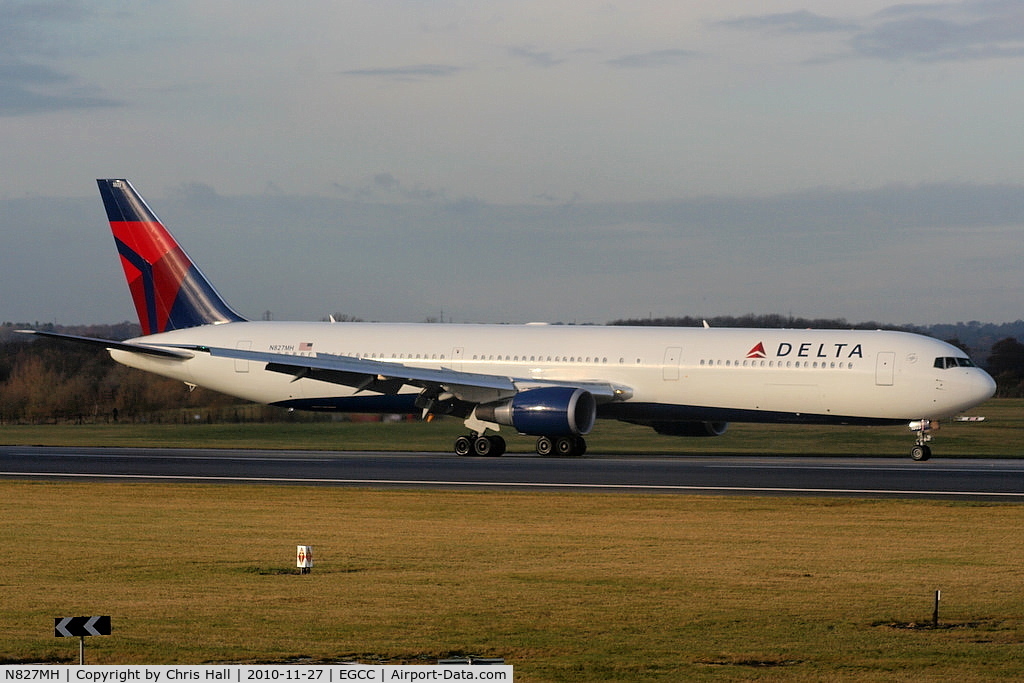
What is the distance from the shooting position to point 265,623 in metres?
14.7

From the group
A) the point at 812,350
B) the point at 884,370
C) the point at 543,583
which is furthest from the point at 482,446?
the point at 543,583

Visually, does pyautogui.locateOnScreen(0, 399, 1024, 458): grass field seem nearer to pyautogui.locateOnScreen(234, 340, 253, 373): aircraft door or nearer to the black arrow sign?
pyautogui.locateOnScreen(234, 340, 253, 373): aircraft door

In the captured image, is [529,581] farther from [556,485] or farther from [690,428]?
[690,428]

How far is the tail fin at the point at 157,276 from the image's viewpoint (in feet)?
171

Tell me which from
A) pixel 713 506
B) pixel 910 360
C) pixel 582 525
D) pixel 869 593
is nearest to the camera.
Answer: pixel 869 593

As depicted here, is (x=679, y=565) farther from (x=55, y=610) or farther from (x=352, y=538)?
(x=55, y=610)

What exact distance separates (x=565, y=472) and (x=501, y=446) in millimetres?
8179

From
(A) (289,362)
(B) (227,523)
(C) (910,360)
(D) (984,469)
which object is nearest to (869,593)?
(B) (227,523)

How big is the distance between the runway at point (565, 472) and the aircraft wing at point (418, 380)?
2.16 metres

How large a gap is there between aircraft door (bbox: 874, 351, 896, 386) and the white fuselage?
3 centimetres

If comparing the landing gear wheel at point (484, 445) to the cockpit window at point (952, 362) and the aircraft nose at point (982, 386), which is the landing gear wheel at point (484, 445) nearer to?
the cockpit window at point (952, 362)

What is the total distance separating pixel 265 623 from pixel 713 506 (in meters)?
14.1

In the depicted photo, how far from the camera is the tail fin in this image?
52219 millimetres

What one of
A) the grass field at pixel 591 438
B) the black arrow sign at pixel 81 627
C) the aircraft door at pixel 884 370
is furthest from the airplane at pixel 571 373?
the black arrow sign at pixel 81 627
